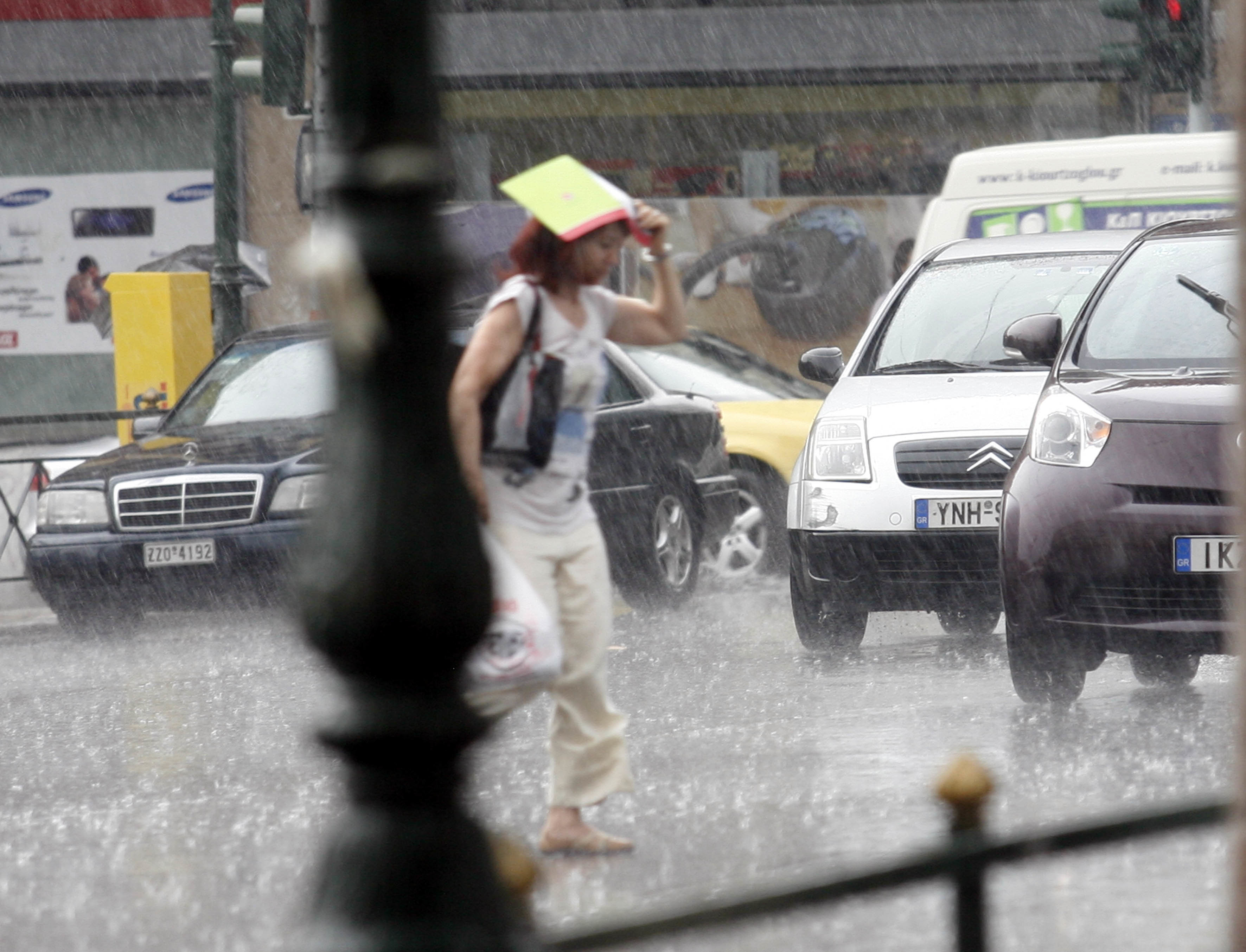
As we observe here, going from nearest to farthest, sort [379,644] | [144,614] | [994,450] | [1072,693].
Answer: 1. [379,644]
2. [1072,693]
3. [994,450]
4. [144,614]

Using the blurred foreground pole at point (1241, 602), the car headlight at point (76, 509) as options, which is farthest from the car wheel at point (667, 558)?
the blurred foreground pole at point (1241, 602)

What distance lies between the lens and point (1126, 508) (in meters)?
6.95

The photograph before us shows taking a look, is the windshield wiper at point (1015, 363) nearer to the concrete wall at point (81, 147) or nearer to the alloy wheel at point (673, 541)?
the alloy wheel at point (673, 541)

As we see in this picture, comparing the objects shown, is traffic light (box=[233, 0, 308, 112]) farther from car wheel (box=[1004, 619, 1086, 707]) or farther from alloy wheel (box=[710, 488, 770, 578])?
car wheel (box=[1004, 619, 1086, 707])

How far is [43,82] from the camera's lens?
22.4m

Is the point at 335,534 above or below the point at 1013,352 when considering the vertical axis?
above

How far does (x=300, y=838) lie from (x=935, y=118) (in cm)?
1760

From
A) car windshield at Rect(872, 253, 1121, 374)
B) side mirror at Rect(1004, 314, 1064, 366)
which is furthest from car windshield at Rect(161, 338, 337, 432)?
side mirror at Rect(1004, 314, 1064, 366)

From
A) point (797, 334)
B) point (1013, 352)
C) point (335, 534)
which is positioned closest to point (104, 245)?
point (797, 334)

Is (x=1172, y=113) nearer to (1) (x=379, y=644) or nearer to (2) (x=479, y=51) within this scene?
(2) (x=479, y=51)

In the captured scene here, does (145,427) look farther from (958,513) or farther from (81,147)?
(81,147)

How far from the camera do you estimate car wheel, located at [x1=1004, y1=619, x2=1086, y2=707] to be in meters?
7.30

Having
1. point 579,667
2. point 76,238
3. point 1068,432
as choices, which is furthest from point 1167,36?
point 76,238

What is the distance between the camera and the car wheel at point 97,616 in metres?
11.0
